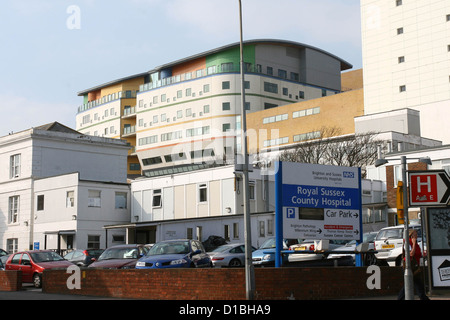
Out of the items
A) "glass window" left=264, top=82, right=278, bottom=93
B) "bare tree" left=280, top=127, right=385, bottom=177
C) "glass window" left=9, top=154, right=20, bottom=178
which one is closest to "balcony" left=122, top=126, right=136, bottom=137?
"glass window" left=264, top=82, right=278, bottom=93

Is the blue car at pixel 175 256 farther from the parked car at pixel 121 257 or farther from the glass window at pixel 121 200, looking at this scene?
the glass window at pixel 121 200

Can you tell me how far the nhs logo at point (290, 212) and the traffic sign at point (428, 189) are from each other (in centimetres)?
409

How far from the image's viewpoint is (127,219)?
179ft

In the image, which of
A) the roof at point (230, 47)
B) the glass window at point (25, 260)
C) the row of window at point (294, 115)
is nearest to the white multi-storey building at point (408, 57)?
the row of window at point (294, 115)

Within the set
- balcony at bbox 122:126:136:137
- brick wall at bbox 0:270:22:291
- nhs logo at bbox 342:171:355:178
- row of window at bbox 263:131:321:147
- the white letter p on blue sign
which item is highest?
balcony at bbox 122:126:136:137

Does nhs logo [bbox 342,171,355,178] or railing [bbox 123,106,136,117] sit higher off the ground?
railing [bbox 123,106,136,117]

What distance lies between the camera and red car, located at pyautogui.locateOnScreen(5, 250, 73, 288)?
91.6ft

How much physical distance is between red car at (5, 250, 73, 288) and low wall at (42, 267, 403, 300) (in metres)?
6.69

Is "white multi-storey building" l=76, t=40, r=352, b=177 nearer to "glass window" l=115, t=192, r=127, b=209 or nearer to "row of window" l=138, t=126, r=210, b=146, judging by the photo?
"row of window" l=138, t=126, r=210, b=146

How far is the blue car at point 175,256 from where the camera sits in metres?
22.5

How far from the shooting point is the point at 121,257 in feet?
86.2

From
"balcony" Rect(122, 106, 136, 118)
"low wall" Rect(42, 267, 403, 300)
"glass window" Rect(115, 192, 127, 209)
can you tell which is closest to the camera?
"low wall" Rect(42, 267, 403, 300)
